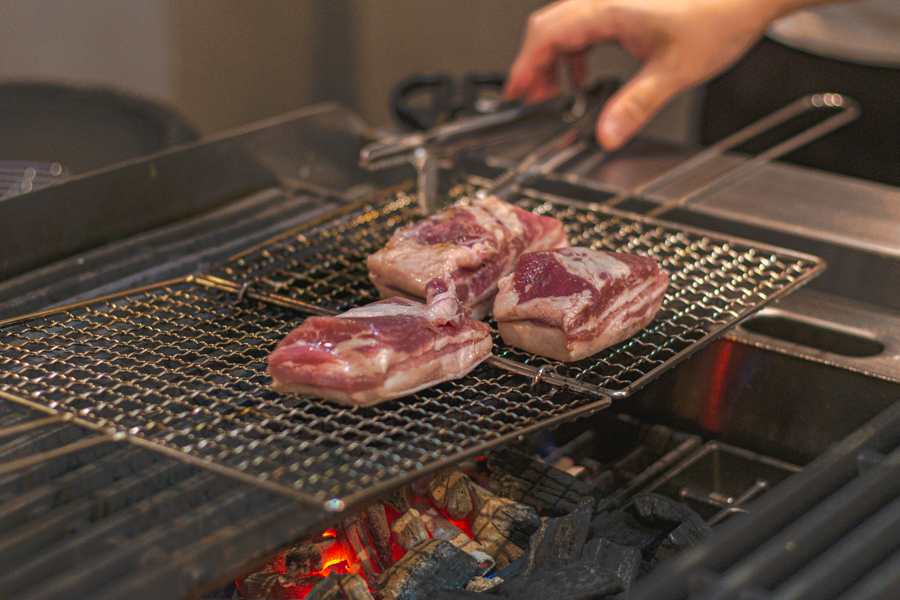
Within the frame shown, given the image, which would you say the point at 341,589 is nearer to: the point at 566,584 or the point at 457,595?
the point at 457,595

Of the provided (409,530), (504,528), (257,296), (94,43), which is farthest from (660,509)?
(94,43)

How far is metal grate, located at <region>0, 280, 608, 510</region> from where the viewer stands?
159 cm

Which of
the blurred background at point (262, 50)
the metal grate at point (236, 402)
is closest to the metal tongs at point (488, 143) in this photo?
the metal grate at point (236, 402)

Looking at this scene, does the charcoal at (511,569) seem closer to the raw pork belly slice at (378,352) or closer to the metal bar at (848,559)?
the raw pork belly slice at (378,352)

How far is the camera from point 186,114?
618cm

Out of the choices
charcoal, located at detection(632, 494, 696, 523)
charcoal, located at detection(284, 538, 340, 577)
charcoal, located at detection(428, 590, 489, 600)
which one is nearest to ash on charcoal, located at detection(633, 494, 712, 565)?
charcoal, located at detection(632, 494, 696, 523)

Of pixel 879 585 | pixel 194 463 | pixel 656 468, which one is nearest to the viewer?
pixel 879 585

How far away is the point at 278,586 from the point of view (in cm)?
183

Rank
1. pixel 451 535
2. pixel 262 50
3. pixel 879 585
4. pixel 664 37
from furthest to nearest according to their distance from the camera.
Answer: pixel 262 50
pixel 664 37
pixel 451 535
pixel 879 585

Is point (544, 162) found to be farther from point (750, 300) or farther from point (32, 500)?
point (32, 500)

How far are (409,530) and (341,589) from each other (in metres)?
0.28

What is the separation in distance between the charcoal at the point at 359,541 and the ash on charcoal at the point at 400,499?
15 cm

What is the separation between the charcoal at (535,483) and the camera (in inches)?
83.9

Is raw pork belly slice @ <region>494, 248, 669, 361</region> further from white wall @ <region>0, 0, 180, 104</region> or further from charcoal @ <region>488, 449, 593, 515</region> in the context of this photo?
white wall @ <region>0, 0, 180, 104</region>
